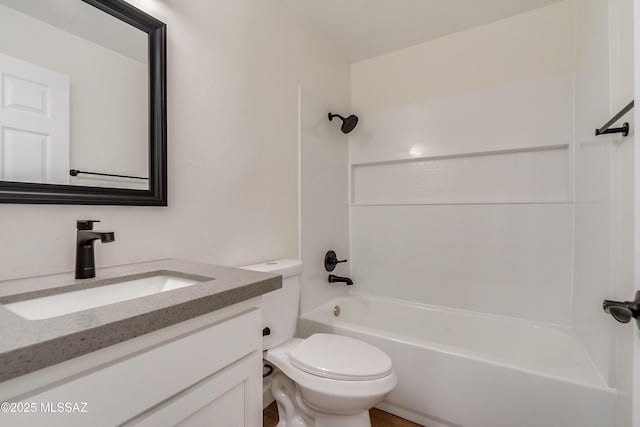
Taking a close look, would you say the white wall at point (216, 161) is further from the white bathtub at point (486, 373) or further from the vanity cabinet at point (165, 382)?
the white bathtub at point (486, 373)

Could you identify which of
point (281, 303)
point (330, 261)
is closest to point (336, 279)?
point (330, 261)

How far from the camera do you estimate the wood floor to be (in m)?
1.53

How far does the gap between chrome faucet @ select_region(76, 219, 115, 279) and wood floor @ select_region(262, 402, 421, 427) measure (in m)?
1.22

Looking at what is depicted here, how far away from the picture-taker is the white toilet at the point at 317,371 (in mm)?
1106

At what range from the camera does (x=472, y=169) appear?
2.05m

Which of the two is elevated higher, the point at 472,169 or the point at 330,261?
the point at 472,169

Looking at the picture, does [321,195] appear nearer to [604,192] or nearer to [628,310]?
[604,192]

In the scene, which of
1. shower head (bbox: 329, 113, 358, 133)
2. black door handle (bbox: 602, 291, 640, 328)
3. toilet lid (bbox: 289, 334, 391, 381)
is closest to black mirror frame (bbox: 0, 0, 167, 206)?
toilet lid (bbox: 289, 334, 391, 381)

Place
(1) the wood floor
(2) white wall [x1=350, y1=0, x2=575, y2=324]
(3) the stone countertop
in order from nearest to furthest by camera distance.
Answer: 1. (3) the stone countertop
2. (1) the wood floor
3. (2) white wall [x1=350, y1=0, x2=575, y2=324]

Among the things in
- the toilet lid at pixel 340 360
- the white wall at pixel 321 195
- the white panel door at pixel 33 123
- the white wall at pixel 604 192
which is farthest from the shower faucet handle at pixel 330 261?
the white panel door at pixel 33 123

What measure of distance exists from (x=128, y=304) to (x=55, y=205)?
535mm

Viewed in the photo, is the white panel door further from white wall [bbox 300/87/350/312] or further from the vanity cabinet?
white wall [bbox 300/87/350/312]

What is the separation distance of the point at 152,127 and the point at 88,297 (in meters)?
0.65

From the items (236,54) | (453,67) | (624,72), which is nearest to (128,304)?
(236,54)
